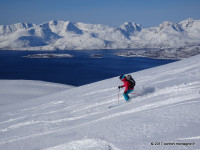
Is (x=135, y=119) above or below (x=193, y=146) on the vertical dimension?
above

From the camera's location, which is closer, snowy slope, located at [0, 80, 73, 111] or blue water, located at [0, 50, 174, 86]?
snowy slope, located at [0, 80, 73, 111]

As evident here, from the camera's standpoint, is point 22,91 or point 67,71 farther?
point 67,71

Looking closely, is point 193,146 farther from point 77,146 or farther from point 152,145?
point 77,146

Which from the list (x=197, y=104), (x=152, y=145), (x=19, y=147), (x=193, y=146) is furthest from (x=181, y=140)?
(x=19, y=147)

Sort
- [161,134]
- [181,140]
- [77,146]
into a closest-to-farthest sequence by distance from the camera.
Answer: [181,140] < [161,134] < [77,146]

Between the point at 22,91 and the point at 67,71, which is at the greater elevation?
the point at 67,71

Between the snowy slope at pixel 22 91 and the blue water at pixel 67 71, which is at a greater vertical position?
the blue water at pixel 67 71

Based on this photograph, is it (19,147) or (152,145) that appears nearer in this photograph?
(152,145)

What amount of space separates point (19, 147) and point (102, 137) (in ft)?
7.22

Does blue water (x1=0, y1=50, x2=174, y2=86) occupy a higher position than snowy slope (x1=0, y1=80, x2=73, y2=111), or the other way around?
blue water (x1=0, y1=50, x2=174, y2=86)

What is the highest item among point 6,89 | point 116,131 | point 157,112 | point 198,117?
point 6,89

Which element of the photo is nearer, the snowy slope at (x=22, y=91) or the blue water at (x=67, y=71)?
the snowy slope at (x=22, y=91)

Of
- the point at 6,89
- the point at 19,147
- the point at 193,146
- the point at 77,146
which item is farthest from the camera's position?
the point at 6,89

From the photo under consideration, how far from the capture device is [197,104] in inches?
182
